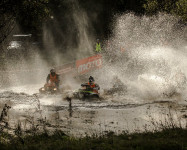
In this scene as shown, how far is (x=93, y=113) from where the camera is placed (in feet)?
36.7

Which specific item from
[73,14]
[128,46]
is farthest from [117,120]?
[73,14]

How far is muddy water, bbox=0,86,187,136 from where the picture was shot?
28.8 ft

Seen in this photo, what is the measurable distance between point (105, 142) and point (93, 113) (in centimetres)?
485

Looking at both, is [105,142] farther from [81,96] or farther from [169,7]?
[169,7]

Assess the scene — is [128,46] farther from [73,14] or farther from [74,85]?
[73,14]

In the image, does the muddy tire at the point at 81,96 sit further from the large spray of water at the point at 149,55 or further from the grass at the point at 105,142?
the grass at the point at 105,142

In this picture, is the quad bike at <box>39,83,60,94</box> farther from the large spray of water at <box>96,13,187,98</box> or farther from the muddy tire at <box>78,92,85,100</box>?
the large spray of water at <box>96,13,187,98</box>

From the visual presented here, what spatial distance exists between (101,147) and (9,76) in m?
18.1

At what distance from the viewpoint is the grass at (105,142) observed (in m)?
5.72

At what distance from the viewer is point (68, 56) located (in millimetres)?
31938

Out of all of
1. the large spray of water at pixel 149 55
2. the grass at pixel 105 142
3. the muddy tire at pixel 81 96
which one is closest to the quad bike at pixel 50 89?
the muddy tire at pixel 81 96

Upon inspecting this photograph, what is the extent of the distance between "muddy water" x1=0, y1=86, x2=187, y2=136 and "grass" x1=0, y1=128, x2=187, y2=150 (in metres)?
0.76

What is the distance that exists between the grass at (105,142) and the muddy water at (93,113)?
2.48 ft

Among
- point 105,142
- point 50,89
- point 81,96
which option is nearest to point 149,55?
point 81,96
